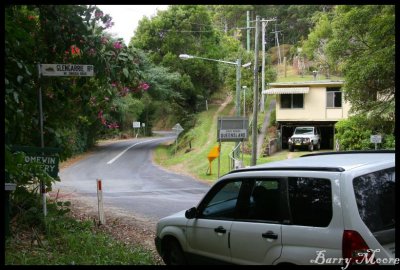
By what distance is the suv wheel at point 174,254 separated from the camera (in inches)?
237

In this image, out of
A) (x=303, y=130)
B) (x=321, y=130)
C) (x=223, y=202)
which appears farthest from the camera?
(x=321, y=130)

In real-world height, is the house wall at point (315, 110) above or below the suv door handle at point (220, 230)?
above

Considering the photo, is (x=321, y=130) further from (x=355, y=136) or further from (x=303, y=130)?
(x=355, y=136)

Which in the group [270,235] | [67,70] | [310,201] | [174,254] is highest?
[67,70]

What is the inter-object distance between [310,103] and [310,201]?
3279 centimetres

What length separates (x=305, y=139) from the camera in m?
32.8

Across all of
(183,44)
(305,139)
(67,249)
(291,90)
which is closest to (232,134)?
(305,139)

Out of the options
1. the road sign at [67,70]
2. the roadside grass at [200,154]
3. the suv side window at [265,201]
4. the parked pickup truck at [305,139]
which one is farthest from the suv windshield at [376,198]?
the parked pickup truck at [305,139]

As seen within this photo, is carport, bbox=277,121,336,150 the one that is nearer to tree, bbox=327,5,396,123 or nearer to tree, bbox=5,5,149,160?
tree, bbox=327,5,396,123

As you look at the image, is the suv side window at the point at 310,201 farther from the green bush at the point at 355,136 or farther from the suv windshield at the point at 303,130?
the suv windshield at the point at 303,130

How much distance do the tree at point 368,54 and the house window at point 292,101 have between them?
15050mm

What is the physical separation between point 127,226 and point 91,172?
19123 mm

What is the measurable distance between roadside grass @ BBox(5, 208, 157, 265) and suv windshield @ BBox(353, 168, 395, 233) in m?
3.67

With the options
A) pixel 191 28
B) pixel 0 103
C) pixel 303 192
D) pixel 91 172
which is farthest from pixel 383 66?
pixel 191 28
